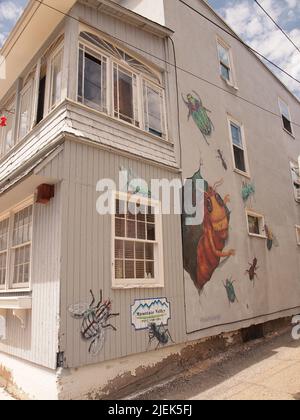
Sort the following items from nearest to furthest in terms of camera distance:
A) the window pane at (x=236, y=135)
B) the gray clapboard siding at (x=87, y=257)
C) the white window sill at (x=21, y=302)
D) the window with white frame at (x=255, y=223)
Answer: the gray clapboard siding at (x=87, y=257) → the white window sill at (x=21, y=302) → the window with white frame at (x=255, y=223) → the window pane at (x=236, y=135)

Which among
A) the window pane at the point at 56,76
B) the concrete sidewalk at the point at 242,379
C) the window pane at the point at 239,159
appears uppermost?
the window pane at the point at 56,76

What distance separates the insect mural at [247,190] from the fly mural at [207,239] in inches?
44.4

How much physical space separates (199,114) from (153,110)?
184 cm

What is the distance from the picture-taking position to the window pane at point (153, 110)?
841cm

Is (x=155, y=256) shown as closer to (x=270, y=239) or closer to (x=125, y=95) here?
(x=125, y=95)

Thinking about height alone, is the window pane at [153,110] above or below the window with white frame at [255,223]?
above

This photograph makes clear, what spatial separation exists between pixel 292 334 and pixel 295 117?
11230 millimetres

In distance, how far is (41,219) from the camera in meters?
6.44

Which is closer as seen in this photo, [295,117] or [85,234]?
[85,234]

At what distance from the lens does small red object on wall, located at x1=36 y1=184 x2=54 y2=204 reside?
6.07m

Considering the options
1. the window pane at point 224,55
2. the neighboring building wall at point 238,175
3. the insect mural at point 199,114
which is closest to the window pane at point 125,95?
the neighboring building wall at point 238,175

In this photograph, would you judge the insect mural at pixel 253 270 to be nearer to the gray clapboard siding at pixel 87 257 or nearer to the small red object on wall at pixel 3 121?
the gray clapboard siding at pixel 87 257

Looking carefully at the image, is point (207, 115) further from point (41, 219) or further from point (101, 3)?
point (41, 219)

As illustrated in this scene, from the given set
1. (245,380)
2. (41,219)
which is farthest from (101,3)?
(245,380)
